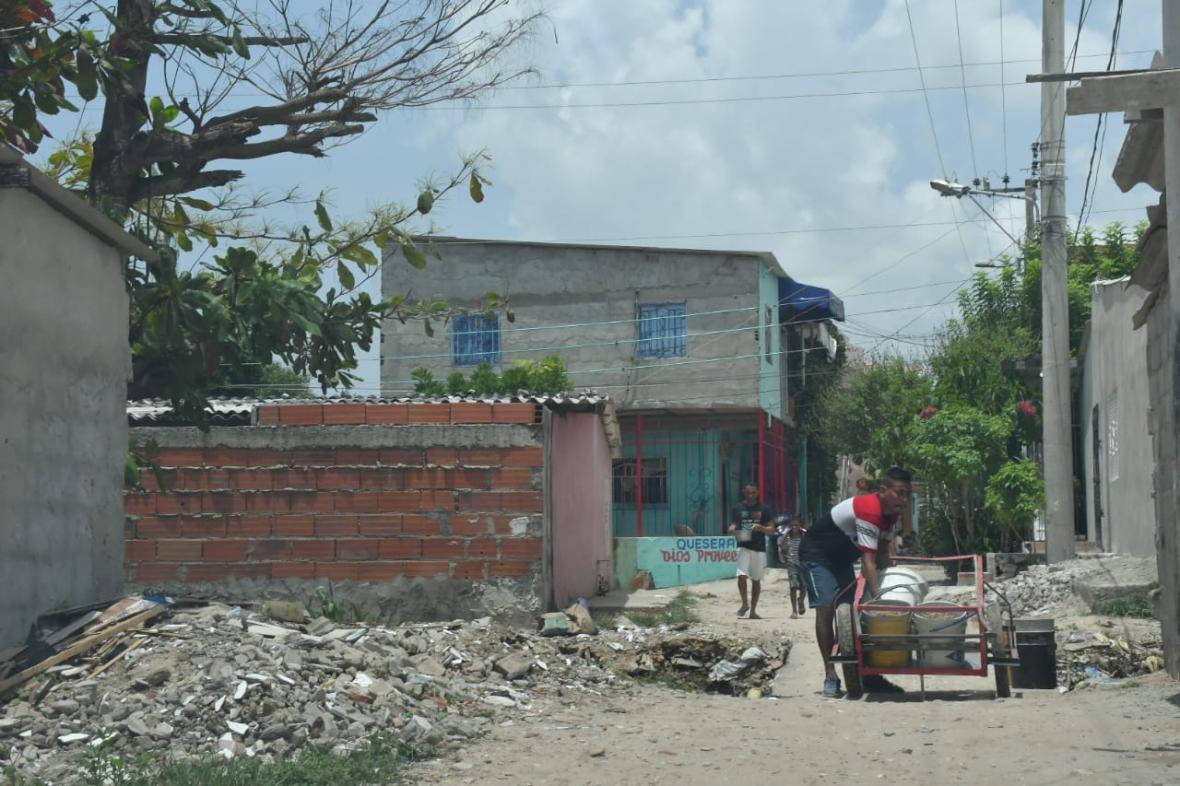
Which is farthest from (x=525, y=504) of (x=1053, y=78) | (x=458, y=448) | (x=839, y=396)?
(x=839, y=396)

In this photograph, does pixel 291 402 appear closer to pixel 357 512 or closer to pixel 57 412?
pixel 357 512

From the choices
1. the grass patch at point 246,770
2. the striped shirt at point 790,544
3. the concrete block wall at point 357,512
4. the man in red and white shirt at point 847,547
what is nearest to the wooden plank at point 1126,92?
the man in red and white shirt at point 847,547

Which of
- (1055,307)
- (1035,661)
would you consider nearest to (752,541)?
(1055,307)

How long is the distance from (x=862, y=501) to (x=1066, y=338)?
10.6m

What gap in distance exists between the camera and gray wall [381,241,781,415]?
29.5 m

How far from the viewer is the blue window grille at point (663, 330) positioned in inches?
1171

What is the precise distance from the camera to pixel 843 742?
23.3 ft

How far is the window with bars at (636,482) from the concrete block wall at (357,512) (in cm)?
1567

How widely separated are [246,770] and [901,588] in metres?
4.81

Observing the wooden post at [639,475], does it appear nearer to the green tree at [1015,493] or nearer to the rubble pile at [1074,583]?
the green tree at [1015,493]

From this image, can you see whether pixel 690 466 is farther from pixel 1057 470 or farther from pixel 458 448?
pixel 458 448

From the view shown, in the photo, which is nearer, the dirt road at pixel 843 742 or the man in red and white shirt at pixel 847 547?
the dirt road at pixel 843 742

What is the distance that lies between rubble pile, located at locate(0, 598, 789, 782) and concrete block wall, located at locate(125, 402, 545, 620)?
7.48ft

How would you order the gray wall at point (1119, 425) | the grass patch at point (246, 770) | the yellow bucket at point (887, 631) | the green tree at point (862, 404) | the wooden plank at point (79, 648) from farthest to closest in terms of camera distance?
1. the green tree at point (862, 404)
2. the gray wall at point (1119, 425)
3. the yellow bucket at point (887, 631)
4. the wooden plank at point (79, 648)
5. the grass patch at point (246, 770)
